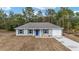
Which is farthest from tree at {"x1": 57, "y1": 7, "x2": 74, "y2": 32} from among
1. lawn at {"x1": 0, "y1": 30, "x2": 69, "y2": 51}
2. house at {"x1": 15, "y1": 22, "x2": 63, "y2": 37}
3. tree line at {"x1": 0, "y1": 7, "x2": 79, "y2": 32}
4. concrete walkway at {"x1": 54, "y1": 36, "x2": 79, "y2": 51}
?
lawn at {"x1": 0, "y1": 30, "x2": 69, "y2": 51}

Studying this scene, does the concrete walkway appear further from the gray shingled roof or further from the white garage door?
the gray shingled roof

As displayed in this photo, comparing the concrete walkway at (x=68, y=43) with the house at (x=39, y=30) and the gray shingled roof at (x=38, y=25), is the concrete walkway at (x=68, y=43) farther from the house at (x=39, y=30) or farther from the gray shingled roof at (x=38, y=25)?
the gray shingled roof at (x=38, y=25)

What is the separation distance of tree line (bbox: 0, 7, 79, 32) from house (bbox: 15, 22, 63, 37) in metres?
0.12

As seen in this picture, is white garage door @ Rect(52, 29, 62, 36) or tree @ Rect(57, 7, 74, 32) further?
white garage door @ Rect(52, 29, 62, 36)

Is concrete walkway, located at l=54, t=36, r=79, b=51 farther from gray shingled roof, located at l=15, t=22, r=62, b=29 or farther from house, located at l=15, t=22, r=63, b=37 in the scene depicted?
gray shingled roof, located at l=15, t=22, r=62, b=29

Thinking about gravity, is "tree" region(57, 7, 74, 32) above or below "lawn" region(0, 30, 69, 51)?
above

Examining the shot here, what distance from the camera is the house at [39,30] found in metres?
8.48

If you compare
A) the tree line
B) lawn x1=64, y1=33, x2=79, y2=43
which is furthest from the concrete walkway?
the tree line

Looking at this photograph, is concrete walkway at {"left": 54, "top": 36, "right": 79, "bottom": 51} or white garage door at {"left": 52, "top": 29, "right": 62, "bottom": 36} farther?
white garage door at {"left": 52, "top": 29, "right": 62, "bottom": 36}

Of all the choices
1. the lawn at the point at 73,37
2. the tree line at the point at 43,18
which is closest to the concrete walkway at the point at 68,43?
the lawn at the point at 73,37

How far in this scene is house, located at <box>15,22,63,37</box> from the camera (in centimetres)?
848

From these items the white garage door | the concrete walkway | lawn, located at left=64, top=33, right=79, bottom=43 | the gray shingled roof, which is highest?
the gray shingled roof
